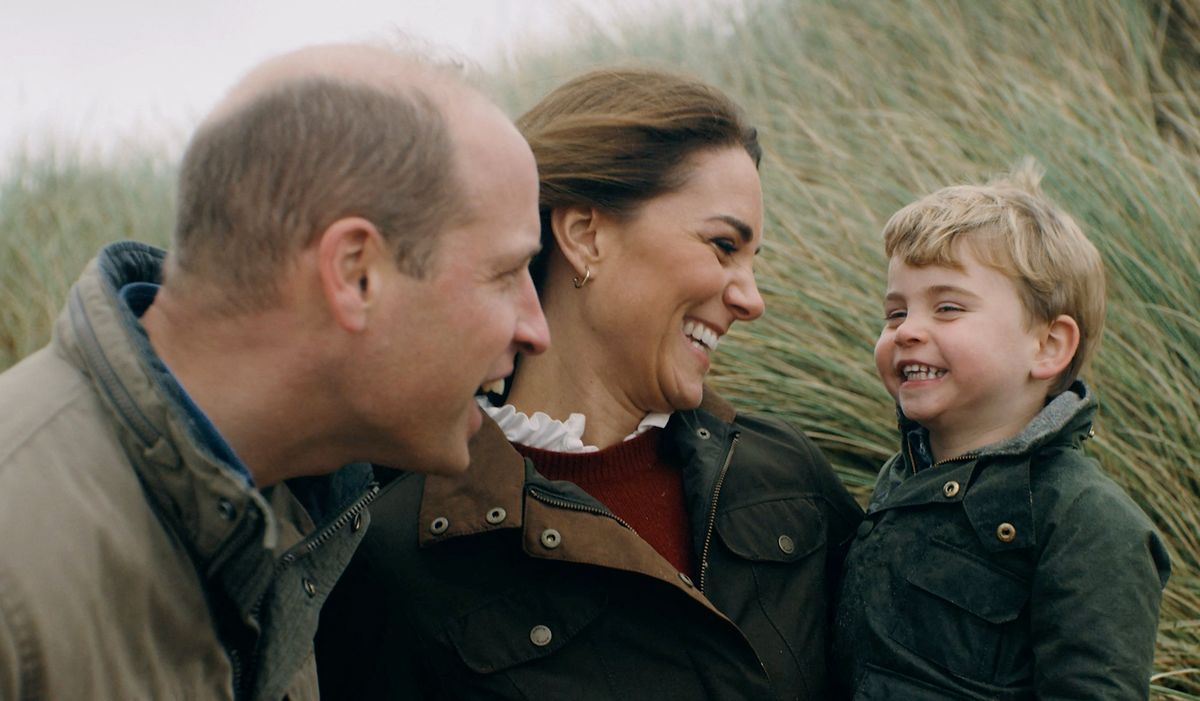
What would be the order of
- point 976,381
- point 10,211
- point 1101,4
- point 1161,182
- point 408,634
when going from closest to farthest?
point 408,634 < point 976,381 < point 1161,182 < point 1101,4 < point 10,211

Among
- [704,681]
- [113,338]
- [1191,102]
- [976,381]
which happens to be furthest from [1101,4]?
[113,338]

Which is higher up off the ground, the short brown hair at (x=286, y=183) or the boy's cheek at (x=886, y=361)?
the short brown hair at (x=286, y=183)

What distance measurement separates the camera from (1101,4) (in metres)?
5.83

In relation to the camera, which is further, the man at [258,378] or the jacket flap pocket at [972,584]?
the jacket flap pocket at [972,584]

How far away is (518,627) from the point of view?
7.14 ft

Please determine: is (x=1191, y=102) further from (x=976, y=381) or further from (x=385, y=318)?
(x=385, y=318)

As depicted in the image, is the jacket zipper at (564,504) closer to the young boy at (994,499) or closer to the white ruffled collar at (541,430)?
the white ruffled collar at (541,430)

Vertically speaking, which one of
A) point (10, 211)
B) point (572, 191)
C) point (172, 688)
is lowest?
point (10, 211)

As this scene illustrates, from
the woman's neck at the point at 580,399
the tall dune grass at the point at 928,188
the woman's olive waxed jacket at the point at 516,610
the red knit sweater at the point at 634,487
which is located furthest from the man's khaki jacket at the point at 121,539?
the tall dune grass at the point at 928,188

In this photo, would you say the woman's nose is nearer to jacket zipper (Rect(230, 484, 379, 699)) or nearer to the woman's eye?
the woman's eye

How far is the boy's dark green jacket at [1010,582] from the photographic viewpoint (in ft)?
6.93

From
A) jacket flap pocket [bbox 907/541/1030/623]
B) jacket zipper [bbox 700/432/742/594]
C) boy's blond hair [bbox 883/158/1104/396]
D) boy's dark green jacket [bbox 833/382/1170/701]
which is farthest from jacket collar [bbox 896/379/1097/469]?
jacket zipper [bbox 700/432/742/594]

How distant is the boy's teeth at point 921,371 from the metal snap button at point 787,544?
0.43m

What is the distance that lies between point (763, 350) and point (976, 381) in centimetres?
155
